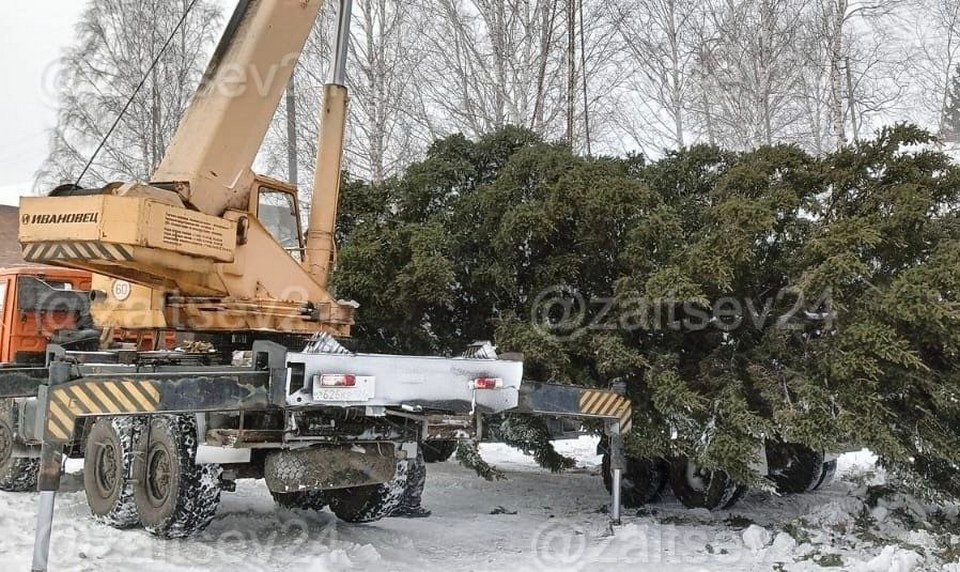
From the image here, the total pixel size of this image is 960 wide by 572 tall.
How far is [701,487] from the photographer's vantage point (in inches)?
320

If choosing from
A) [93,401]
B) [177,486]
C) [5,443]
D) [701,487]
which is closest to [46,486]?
[93,401]

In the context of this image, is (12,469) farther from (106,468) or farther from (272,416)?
(272,416)

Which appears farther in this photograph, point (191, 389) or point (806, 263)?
point (806, 263)

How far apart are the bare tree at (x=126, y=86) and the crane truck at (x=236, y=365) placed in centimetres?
1440

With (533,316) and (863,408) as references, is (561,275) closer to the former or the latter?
(533,316)

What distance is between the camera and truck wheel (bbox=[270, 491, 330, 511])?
23.1ft

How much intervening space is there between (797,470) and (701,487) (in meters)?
1.57

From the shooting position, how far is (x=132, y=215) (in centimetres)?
569

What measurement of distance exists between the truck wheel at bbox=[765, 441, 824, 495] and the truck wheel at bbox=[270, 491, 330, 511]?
13.9 feet

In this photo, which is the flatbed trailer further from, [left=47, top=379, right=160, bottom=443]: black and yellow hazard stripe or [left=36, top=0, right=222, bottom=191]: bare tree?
[left=36, top=0, right=222, bottom=191]: bare tree

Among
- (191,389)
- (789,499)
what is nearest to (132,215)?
(191,389)

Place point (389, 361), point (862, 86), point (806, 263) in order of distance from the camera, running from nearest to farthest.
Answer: point (389, 361) → point (806, 263) → point (862, 86)

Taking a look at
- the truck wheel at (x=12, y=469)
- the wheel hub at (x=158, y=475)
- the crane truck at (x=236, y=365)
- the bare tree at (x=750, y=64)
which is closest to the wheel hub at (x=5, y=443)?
the truck wheel at (x=12, y=469)

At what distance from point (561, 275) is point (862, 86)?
1421cm
